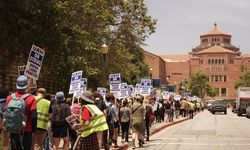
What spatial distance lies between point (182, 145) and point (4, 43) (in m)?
8.85

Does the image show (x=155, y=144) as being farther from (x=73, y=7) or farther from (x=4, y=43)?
(x=73, y=7)

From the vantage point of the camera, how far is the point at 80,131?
395 inches

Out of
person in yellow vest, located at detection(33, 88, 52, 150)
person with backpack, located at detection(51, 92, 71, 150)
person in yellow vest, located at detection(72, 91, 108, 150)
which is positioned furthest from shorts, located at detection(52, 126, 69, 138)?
person in yellow vest, located at detection(72, 91, 108, 150)

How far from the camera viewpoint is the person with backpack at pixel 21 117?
9609 millimetres

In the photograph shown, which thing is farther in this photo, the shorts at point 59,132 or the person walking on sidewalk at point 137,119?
the person walking on sidewalk at point 137,119

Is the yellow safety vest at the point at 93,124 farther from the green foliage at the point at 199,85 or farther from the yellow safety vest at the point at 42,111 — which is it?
the green foliage at the point at 199,85

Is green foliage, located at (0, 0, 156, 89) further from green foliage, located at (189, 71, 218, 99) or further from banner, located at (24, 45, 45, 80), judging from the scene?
green foliage, located at (189, 71, 218, 99)

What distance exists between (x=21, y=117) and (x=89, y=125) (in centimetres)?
121

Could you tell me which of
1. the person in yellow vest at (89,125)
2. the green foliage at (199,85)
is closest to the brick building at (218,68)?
the green foliage at (199,85)

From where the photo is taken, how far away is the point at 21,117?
9.65 metres

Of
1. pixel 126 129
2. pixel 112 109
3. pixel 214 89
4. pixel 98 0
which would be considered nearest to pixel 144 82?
pixel 98 0

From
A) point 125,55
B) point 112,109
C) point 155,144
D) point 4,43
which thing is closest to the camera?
point 112,109

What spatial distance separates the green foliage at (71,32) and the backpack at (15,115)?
13.6m

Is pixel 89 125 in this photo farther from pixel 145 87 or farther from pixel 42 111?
pixel 145 87
